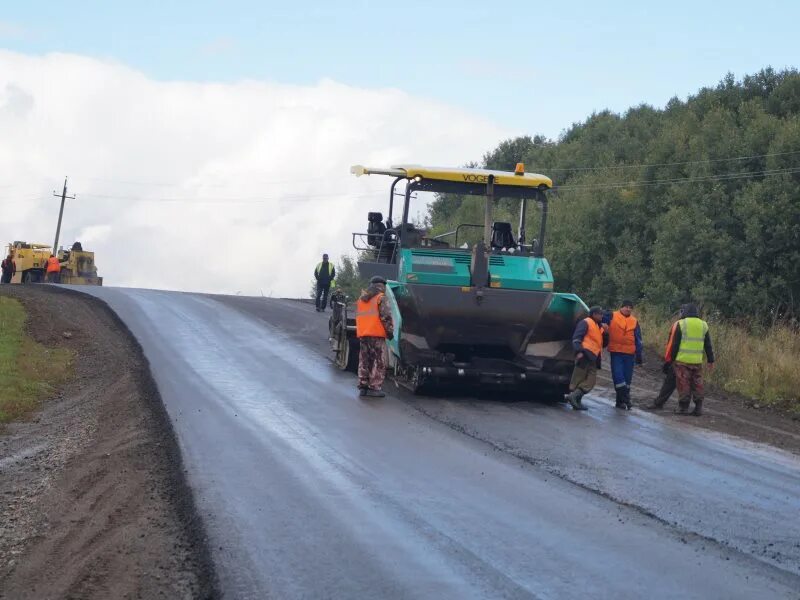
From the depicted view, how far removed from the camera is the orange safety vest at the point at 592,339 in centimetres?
1480

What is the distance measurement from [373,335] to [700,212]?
29.6 meters

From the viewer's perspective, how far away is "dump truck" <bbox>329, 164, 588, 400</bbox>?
14.9 meters

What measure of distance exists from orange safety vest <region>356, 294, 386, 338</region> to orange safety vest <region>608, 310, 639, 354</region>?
3.51 meters

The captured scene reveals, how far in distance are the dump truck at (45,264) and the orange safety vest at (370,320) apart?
36.0 m

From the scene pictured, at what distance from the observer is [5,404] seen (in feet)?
46.6

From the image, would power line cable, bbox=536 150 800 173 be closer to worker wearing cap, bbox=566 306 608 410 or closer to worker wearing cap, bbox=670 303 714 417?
worker wearing cap, bbox=670 303 714 417

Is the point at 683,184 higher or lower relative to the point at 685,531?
higher

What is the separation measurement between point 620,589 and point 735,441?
23.0 ft

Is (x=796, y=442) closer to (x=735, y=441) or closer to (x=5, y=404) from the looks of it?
(x=735, y=441)

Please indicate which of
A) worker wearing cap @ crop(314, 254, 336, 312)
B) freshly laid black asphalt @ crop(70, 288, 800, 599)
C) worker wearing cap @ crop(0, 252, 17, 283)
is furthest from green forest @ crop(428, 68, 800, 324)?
worker wearing cap @ crop(0, 252, 17, 283)

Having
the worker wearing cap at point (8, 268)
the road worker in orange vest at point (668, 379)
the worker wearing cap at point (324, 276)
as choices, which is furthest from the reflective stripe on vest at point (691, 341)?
the worker wearing cap at point (8, 268)

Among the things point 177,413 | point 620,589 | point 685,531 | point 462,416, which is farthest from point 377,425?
point 620,589

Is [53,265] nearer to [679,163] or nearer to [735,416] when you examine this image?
[679,163]

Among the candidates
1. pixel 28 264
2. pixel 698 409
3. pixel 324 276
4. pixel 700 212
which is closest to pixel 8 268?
pixel 28 264
